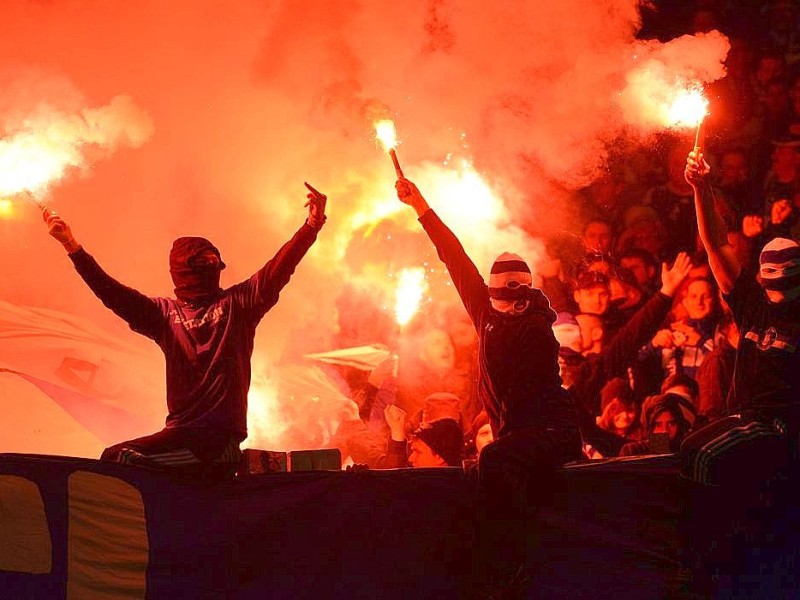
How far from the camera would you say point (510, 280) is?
14.9 feet

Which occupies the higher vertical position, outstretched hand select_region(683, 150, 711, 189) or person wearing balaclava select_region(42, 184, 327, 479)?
outstretched hand select_region(683, 150, 711, 189)

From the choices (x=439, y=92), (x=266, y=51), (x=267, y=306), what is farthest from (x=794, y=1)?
(x=267, y=306)

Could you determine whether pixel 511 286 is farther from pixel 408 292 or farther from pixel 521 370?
pixel 408 292

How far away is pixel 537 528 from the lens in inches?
167

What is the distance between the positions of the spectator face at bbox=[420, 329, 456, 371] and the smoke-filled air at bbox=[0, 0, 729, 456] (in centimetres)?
34

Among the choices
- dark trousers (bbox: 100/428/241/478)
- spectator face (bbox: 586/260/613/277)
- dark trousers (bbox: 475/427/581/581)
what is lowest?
dark trousers (bbox: 475/427/581/581)

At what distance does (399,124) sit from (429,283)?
4.25ft

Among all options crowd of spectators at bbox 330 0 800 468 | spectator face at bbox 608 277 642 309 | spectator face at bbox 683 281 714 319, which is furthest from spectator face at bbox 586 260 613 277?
spectator face at bbox 683 281 714 319

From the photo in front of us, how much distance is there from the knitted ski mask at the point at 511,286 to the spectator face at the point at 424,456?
1.66 meters

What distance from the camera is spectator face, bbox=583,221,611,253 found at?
738 cm

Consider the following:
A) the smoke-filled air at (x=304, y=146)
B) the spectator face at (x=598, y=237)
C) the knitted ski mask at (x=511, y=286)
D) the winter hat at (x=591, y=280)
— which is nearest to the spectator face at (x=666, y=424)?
the winter hat at (x=591, y=280)

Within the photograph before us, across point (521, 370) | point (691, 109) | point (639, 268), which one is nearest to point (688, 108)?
point (691, 109)

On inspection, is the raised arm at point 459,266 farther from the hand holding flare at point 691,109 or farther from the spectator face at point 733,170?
the spectator face at point 733,170

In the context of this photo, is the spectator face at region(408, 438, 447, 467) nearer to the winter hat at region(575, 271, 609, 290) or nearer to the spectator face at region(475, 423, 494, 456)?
the spectator face at region(475, 423, 494, 456)
